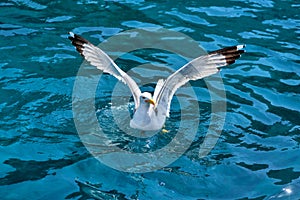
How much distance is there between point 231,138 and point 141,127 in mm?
1416

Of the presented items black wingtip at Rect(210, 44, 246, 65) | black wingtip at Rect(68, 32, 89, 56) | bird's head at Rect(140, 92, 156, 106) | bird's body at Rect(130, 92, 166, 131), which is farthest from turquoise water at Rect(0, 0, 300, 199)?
black wingtip at Rect(210, 44, 246, 65)

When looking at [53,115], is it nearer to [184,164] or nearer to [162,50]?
[184,164]

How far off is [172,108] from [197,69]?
0.99 m

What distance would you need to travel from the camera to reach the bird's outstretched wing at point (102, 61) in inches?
360

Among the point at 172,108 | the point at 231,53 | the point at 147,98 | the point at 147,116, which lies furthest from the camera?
the point at 172,108

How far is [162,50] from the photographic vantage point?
1140 cm

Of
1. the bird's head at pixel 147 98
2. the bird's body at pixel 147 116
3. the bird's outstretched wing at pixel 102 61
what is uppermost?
the bird's outstretched wing at pixel 102 61

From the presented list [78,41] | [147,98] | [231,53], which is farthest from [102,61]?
[231,53]

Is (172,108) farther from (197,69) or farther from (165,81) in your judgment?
(197,69)

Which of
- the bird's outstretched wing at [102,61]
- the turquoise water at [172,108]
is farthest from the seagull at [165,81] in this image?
the turquoise water at [172,108]

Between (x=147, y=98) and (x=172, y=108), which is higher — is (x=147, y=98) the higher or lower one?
the higher one

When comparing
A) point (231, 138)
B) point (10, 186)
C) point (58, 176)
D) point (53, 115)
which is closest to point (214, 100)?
point (231, 138)

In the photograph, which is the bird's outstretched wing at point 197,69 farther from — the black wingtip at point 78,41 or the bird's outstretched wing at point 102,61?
the black wingtip at point 78,41

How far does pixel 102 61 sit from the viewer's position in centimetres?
932
